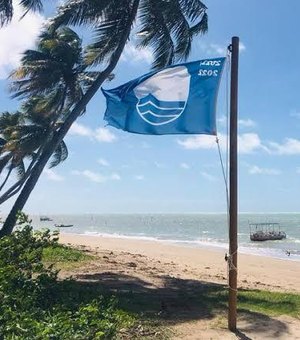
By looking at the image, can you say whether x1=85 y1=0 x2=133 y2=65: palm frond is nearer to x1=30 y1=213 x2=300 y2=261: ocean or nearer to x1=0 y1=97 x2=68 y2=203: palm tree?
x1=0 y1=97 x2=68 y2=203: palm tree

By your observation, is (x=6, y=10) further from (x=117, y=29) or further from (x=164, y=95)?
(x=164, y=95)

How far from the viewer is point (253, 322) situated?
805 centimetres

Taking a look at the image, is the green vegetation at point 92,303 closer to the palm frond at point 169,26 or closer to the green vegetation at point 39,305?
the green vegetation at point 39,305

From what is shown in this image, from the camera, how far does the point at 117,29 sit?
18.7 m

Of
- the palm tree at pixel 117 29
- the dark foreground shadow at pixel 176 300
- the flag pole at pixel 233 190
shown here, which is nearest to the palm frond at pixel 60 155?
the palm tree at pixel 117 29

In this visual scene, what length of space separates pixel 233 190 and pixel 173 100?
1.65m

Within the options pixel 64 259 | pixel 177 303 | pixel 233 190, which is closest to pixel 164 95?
pixel 233 190

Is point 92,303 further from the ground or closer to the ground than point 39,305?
further from the ground

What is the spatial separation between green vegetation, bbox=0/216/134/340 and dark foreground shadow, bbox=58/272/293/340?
2.03 ft

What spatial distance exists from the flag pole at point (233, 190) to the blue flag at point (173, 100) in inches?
9.8

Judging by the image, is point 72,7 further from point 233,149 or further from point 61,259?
point 233,149

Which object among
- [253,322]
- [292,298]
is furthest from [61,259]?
[253,322]

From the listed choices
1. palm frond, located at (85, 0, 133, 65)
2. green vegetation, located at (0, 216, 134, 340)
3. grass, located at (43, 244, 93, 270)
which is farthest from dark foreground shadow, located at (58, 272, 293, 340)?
palm frond, located at (85, 0, 133, 65)

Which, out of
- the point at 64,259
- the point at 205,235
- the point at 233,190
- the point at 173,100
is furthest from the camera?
the point at 205,235
